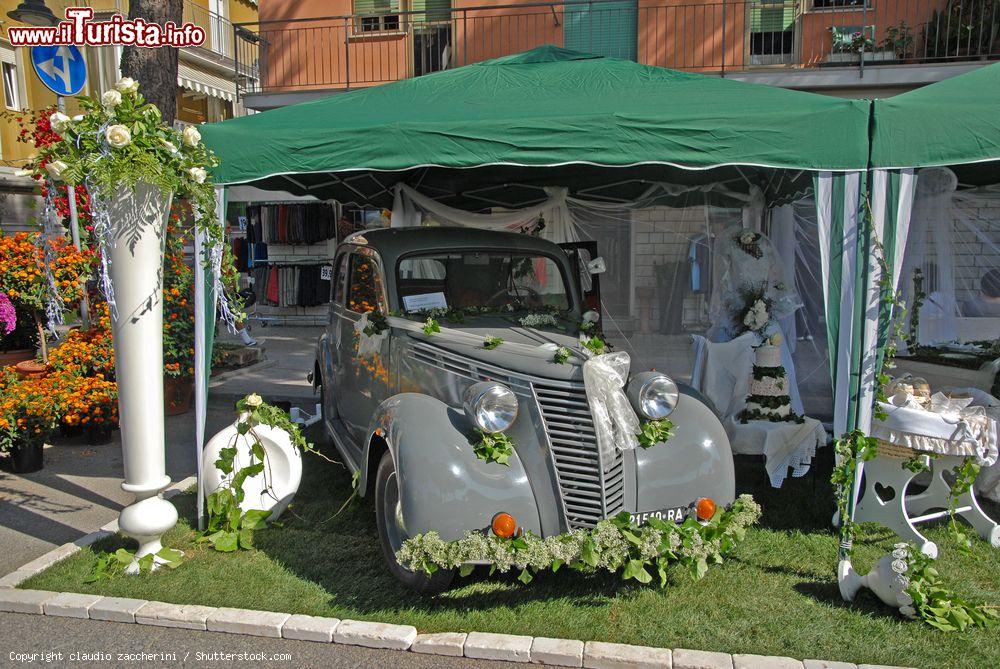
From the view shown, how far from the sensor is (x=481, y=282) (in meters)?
4.94

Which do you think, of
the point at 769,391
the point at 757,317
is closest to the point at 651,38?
the point at 757,317

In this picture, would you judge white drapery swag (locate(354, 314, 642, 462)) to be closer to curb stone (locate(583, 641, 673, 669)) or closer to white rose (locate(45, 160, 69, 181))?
curb stone (locate(583, 641, 673, 669))

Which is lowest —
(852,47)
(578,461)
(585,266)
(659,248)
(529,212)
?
(578,461)

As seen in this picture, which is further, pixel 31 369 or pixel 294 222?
pixel 294 222

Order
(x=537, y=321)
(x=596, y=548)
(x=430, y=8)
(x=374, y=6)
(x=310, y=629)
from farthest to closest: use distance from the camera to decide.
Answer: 1. (x=374, y=6)
2. (x=430, y=8)
3. (x=537, y=321)
4. (x=310, y=629)
5. (x=596, y=548)

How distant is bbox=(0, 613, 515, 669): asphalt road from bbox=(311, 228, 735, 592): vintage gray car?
47cm

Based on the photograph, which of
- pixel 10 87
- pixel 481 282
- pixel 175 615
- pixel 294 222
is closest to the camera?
pixel 175 615

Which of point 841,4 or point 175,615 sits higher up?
point 841,4

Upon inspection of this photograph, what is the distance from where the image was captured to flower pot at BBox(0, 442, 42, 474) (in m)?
5.59

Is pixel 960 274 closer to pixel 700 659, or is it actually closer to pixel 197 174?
pixel 700 659

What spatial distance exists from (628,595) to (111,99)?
11.8ft

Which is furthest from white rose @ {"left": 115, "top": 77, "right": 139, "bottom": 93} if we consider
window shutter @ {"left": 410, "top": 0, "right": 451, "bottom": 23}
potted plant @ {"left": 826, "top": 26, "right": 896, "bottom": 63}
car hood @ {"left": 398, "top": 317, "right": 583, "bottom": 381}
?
potted plant @ {"left": 826, "top": 26, "right": 896, "bottom": 63}

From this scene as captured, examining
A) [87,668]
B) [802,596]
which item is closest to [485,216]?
[802,596]

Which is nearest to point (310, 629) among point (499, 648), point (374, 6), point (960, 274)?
point (499, 648)
